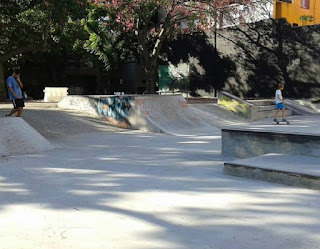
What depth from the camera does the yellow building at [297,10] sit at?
86.3ft

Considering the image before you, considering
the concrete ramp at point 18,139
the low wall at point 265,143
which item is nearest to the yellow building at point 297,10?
the low wall at point 265,143

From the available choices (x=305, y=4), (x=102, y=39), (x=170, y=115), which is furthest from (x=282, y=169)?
(x=305, y=4)

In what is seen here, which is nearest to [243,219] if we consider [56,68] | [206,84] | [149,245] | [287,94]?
[149,245]

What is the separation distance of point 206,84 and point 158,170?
66.9ft

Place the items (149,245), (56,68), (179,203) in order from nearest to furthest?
1. (149,245)
2. (179,203)
3. (56,68)

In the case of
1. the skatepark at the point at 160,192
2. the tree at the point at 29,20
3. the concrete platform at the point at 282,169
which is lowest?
the skatepark at the point at 160,192

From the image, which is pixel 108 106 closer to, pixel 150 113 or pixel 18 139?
pixel 150 113

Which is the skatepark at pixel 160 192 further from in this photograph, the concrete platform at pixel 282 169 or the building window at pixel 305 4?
the building window at pixel 305 4

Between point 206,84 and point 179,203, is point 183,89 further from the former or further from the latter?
point 179,203

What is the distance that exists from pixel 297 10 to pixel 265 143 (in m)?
24.8

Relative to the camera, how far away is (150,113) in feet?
40.1

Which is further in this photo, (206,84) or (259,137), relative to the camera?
(206,84)

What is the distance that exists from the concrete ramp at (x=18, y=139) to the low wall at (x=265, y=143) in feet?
13.4

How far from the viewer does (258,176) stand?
5016 mm
